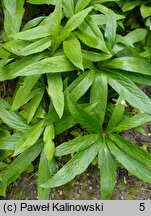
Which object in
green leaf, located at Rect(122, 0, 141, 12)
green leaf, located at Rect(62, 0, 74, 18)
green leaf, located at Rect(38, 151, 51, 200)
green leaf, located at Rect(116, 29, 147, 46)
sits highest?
green leaf, located at Rect(122, 0, 141, 12)

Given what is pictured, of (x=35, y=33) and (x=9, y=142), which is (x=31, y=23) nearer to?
(x=35, y=33)

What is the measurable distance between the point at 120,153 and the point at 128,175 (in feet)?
1.52

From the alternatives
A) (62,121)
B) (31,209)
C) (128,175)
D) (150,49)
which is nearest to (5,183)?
(31,209)


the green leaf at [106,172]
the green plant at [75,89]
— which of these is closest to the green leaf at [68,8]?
the green plant at [75,89]

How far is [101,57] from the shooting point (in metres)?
1.70

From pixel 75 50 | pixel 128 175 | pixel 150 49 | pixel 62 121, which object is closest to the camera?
pixel 75 50

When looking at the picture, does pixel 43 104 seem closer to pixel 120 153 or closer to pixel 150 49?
pixel 120 153

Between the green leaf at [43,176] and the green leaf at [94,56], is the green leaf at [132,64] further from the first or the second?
the green leaf at [43,176]

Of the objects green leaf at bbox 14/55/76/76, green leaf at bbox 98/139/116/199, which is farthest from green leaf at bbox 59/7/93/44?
green leaf at bbox 98/139/116/199

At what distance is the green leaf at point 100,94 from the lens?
1696mm

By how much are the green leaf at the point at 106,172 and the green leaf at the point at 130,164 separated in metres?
0.03

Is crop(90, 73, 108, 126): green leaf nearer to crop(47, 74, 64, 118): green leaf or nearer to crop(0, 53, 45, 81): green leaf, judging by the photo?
crop(47, 74, 64, 118): green leaf

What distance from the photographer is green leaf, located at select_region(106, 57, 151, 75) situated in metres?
1.71

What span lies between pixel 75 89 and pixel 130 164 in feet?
1.56
